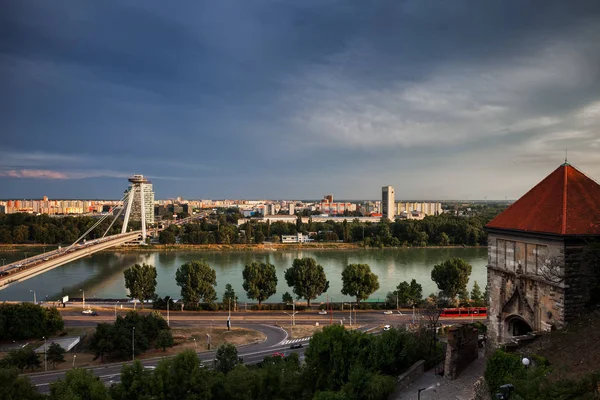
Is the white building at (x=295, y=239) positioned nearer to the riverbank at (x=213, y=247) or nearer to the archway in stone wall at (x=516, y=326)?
the riverbank at (x=213, y=247)

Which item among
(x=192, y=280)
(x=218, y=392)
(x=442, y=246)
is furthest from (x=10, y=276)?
(x=442, y=246)

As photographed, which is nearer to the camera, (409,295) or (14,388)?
(14,388)

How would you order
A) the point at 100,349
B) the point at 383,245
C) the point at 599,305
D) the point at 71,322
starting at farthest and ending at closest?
the point at 383,245 < the point at 71,322 < the point at 100,349 < the point at 599,305

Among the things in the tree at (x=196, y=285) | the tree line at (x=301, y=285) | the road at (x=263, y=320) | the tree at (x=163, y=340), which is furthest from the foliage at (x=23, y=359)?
the tree at (x=196, y=285)

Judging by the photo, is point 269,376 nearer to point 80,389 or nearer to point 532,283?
point 80,389

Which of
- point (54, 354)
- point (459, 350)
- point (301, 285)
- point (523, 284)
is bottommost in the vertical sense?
point (54, 354)

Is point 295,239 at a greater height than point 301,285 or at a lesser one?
greater

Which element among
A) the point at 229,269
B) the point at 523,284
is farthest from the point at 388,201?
the point at 523,284

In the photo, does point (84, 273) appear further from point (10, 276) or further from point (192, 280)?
point (192, 280)
